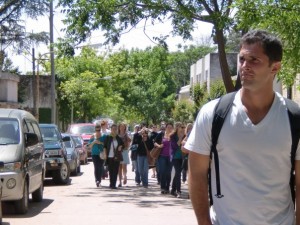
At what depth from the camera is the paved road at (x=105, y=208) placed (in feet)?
38.7

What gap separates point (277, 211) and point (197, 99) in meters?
43.6

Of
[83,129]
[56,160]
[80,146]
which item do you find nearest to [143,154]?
[56,160]

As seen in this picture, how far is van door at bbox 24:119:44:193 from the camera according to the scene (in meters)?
12.7

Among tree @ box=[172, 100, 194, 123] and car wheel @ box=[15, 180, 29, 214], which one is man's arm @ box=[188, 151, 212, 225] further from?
tree @ box=[172, 100, 194, 123]

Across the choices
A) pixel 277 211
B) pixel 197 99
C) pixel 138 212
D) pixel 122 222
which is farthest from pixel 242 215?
pixel 197 99

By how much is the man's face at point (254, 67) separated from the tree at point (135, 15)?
Result: 42.6 ft

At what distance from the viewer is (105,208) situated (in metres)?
13.7

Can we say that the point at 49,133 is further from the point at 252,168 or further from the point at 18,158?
the point at 252,168

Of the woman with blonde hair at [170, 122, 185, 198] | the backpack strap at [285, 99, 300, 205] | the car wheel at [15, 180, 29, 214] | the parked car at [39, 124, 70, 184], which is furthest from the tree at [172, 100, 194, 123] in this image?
the backpack strap at [285, 99, 300, 205]

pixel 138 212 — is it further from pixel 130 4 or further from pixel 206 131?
pixel 206 131

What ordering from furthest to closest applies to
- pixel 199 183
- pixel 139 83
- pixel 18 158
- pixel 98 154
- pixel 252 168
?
pixel 139 83 → pixel 98 154 → pixel 18 158 → pixel 199 183 → pixel 252 168

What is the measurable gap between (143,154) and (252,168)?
50.0 feet

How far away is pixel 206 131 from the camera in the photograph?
146 inches

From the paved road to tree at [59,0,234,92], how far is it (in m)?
3.80
